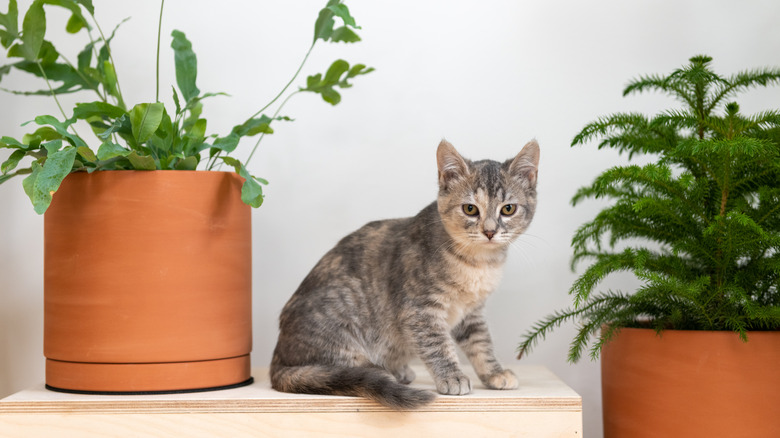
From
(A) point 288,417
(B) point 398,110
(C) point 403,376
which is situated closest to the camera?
(A) point 288,417

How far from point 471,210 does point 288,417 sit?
60cm

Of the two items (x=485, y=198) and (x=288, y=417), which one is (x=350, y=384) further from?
(x=485, y=198)

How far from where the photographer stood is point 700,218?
155cm

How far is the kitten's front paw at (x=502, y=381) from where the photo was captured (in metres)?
1.52

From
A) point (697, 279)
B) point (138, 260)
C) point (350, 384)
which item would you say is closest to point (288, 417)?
point (350, 384)

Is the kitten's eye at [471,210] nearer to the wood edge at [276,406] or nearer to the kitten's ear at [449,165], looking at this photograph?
the kitten's ear at [449,165]

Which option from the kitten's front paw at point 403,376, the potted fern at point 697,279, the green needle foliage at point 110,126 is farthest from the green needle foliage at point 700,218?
the green needle foliage at point 110,126

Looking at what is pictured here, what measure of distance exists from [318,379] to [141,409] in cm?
36

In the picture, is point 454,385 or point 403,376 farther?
point 403,376

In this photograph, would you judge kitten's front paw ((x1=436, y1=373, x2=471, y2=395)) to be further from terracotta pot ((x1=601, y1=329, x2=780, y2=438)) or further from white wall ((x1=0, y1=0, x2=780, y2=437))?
white wall ((x1=0, y1=0, x2=780, y2=437))

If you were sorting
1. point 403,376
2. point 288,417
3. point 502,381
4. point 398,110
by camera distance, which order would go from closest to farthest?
1. point 288,417
2. point 502,381
3. point 403,376
4. point 398,110

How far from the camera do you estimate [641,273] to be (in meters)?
1.42

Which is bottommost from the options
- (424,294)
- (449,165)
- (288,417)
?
(288,417)

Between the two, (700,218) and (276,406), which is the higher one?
(700,218)
